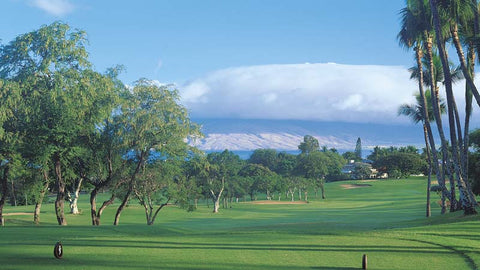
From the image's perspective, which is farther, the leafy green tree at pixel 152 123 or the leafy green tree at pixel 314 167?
the leafy green tree at pixel 314 167

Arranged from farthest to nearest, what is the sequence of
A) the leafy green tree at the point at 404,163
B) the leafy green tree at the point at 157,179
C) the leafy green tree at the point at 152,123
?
1. the leafy green tree at the point at 404,163
2. the leafy green tree at the point at 157,179
3. the leafy green tree at the point at 152,123

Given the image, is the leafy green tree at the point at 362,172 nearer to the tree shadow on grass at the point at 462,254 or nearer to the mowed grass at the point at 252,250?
the mowed grass at the point at 252,250

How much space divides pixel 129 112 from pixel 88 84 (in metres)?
4.32

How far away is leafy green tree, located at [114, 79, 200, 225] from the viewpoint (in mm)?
38812

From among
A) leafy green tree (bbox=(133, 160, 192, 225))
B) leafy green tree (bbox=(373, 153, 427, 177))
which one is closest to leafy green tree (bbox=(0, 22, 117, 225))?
leafy green tree (bbox=(133, 160, 192, 225))

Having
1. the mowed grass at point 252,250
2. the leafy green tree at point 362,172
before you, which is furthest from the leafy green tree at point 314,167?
the mowed grass at point 252,250

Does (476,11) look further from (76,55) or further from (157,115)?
(76,55)

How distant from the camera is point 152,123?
3884cm

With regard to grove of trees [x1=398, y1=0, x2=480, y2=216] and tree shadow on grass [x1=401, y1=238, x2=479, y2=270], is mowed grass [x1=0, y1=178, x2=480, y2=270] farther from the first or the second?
grove of trees [x1=398, y1=0, x2=480, y2=216]

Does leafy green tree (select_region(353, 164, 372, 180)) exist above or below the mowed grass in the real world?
above

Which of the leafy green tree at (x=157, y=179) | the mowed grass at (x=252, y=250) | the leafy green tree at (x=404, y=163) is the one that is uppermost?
the leafy green tree at (x=404, y=163)

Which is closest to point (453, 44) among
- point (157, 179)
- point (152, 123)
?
point (152, 123)

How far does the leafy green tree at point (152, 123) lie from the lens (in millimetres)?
38812

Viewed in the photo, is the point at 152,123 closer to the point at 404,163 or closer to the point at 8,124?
the point at 8,124
